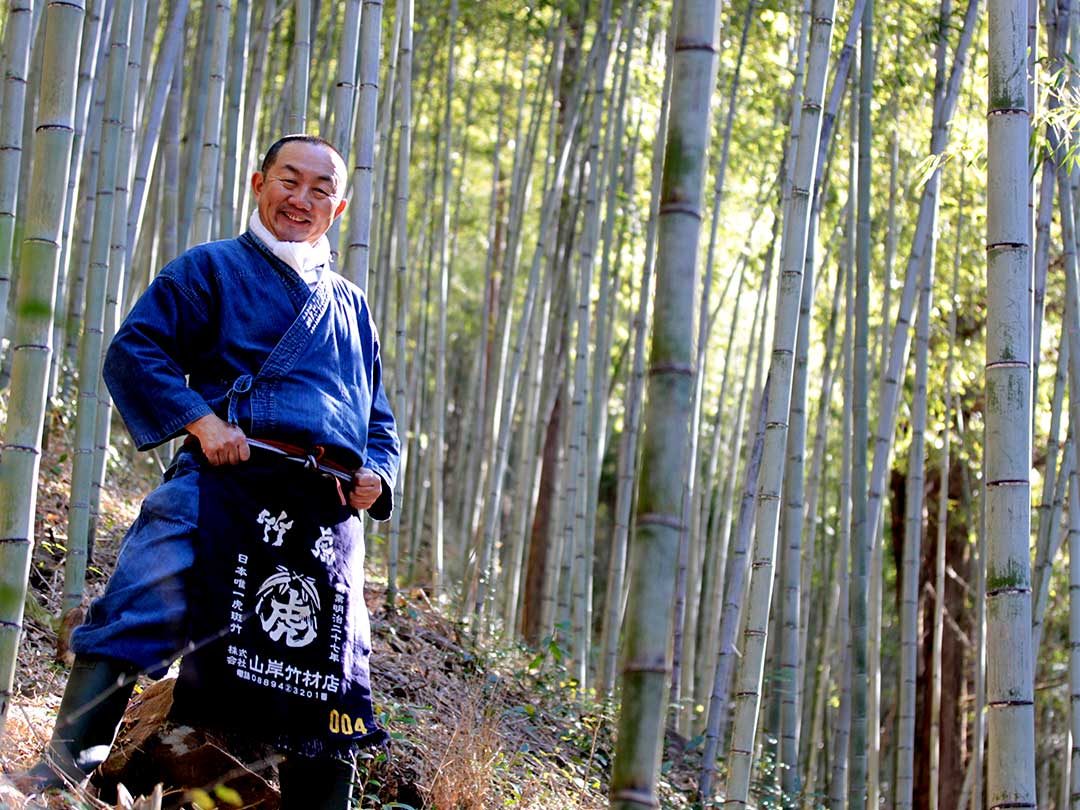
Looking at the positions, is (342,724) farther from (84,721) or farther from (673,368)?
(673,368)

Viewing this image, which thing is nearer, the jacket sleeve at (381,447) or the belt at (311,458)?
the belt at (311,458)

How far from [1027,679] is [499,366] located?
367 cm

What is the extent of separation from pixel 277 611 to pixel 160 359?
393mm

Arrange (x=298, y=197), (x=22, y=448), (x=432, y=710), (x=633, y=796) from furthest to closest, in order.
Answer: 1. (x=432, y=710)
2. (x=298, y=197)
3. (x=22, y=448)
4. (x=633, y=796)

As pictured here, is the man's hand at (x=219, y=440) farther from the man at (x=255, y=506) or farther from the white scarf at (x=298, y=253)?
the white scarf at (x=298, y=253)

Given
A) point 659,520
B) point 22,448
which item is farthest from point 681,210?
point 22,448

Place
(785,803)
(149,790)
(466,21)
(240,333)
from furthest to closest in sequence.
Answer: (466,21)
(785,803)
(149,790)
(240,333)

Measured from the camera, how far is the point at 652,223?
4.76 metres

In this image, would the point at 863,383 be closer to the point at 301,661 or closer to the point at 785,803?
the point at 785,803

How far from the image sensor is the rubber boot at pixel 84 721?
1706 mm

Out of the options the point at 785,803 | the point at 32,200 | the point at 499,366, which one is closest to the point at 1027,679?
the point at 32,200

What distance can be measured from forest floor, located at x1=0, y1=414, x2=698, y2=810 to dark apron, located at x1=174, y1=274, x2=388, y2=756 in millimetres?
246

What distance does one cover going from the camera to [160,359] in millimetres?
1796

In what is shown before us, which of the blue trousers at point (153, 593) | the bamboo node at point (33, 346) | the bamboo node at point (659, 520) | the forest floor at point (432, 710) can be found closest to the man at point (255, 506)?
the blue trousers at point (153, 593)
